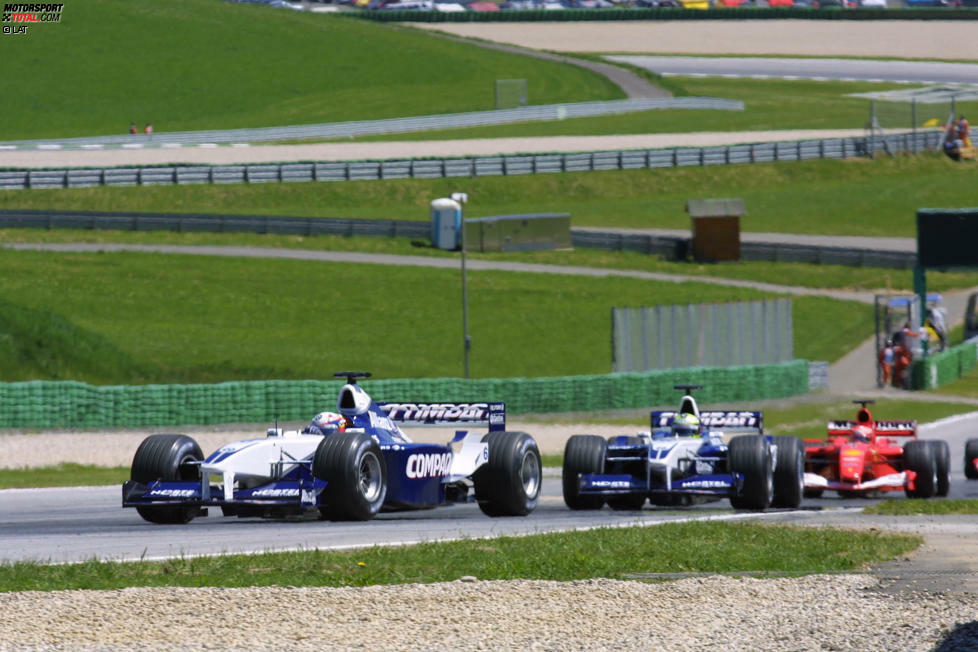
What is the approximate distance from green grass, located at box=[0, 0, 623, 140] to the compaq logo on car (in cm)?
7473

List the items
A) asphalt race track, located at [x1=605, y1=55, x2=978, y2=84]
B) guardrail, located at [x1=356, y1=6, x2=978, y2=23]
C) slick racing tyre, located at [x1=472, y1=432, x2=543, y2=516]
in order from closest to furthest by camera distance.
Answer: slick racing tyre, located at [x1=472, y1=432, x2=543, y2=516]
asphalt race track, located at [x1=605, y1=55, x2=978, y2=84]
guardrail, located at [x1=356, y1=6, x2=978, y2=23]

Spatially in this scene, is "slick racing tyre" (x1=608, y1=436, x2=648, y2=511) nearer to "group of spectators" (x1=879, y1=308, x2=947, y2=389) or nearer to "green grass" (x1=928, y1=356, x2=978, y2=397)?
"green grass" (x1=928, y1=356, x2=978, y2=397)

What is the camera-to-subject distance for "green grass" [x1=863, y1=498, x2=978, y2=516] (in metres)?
18.8

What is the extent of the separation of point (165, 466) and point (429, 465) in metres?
3.15

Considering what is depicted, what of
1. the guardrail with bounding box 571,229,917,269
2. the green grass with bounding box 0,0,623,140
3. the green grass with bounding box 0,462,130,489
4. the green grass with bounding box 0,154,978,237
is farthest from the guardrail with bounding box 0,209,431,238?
the green grass with bounding box 0,0,623,140

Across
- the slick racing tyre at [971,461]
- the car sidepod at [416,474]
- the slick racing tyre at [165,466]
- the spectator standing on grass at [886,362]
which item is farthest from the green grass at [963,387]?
the slick racing tyre at [165,466]

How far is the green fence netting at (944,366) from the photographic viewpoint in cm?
4450

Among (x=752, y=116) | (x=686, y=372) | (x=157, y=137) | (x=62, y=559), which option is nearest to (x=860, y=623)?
(x=62, y=559)

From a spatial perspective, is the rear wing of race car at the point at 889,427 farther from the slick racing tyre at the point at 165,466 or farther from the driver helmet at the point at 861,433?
the slick racing tyre at the point at 165,466

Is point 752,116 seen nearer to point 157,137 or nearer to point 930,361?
point 157,137

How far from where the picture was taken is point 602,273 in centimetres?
5775

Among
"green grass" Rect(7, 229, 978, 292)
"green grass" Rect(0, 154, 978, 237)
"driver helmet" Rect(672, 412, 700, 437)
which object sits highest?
"green grass" Rect(0, 154, 978, 237)

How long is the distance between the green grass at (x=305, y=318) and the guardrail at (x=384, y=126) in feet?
109

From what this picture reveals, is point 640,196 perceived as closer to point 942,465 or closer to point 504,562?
point 942,465
